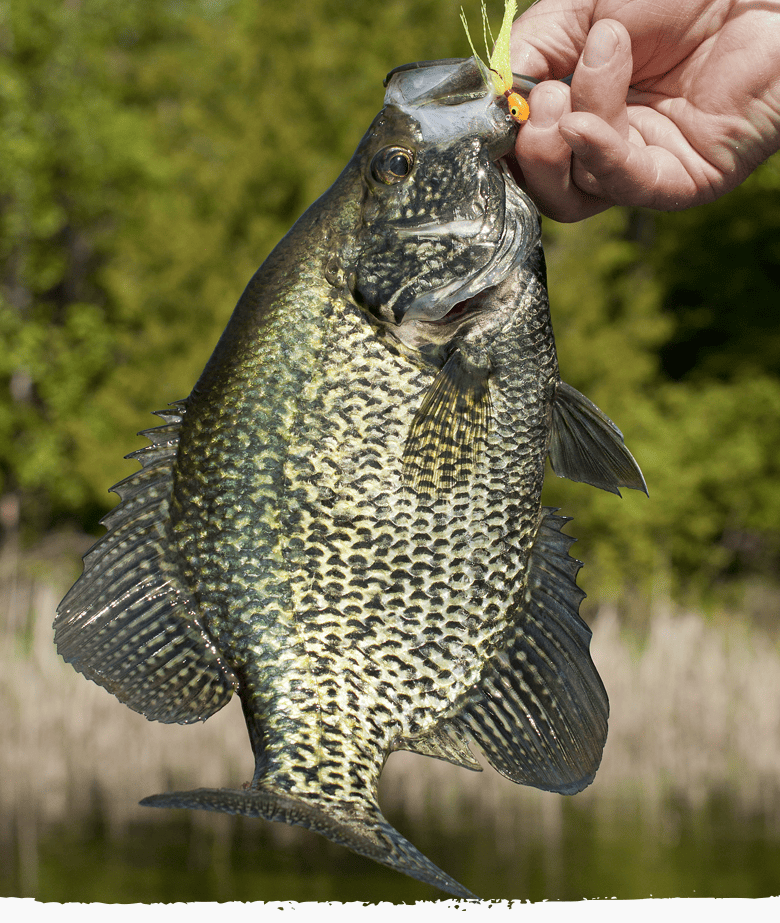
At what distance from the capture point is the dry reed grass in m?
9.99

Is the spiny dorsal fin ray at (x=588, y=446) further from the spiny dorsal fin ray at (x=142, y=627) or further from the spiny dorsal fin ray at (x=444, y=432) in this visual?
the spiny dorsal fin ray at (x=142, y=627)

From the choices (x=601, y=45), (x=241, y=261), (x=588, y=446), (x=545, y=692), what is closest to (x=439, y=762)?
(x=241, y=261)

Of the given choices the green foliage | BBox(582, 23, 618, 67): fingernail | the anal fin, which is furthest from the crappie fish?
the green foliage

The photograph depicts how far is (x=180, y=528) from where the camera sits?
2.22 metres

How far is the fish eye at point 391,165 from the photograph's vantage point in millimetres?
2248

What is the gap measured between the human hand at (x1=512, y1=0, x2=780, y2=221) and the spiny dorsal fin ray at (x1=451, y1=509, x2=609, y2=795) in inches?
34.5

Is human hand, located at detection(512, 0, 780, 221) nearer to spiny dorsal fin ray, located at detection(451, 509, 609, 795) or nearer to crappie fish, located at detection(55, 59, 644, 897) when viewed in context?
crappie fish, located at detection(55, 59, 644, 897)

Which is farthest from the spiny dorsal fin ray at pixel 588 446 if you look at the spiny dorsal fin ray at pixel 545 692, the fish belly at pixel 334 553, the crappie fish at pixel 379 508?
the fish belly at pixel 334 553

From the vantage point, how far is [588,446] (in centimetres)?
232

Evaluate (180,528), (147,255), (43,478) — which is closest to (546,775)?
(180,528)

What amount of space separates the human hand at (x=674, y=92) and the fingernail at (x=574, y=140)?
0.34 ft

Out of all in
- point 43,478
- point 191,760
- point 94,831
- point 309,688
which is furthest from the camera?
point 43,478

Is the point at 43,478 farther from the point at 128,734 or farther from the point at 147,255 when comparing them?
the point at 128,734

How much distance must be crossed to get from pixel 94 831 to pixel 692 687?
20.9ft
